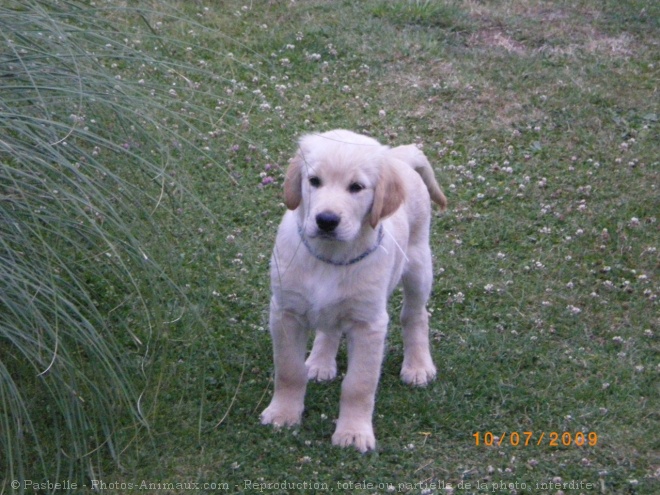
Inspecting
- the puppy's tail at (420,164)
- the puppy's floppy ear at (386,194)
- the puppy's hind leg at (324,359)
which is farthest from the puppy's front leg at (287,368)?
the puppy's tail at (420,164)

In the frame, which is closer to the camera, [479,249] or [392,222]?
[392,222]

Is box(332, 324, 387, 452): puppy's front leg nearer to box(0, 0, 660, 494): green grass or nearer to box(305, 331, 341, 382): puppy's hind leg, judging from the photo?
box(0, 0, 660, 494): green grass

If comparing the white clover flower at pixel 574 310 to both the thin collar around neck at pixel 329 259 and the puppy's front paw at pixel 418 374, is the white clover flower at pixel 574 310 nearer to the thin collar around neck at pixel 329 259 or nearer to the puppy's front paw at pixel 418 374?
the puppy's front paw at pixel 418 374

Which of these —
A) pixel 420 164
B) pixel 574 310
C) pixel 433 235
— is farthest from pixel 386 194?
pixel 433 235

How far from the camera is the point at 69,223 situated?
10.1 feet

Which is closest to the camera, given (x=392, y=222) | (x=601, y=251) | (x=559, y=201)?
(x=392, y=222)

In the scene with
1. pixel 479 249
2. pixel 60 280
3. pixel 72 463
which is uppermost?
pixel 60 280

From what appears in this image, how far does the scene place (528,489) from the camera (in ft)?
11.7

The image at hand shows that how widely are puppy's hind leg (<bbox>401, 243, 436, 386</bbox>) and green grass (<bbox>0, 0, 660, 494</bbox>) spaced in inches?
4.3

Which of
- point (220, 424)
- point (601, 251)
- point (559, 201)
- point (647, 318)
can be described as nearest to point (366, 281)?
point (220, 424)

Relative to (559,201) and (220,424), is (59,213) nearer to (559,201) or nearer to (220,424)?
(220,424)

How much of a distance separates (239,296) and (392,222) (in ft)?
3.51

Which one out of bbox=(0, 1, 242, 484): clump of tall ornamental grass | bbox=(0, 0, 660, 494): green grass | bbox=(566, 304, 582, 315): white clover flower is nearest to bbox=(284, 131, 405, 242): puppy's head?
bbox=(0, 0, 660, 494): green grass
